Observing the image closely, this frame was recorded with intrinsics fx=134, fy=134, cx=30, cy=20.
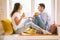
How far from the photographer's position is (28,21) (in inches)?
114

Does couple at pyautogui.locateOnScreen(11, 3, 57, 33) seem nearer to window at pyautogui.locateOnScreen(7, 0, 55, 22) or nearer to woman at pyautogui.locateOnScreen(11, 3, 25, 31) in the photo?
woman at pyautogui.locateOnScreen(11, 3, 25, 31)

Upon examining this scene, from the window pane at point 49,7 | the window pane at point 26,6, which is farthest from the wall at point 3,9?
the window pane at point 49,7

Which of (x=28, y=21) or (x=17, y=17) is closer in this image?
(x=17, y=17)

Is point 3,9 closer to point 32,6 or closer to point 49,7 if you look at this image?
point 32,6

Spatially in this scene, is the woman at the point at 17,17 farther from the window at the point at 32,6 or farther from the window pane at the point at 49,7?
the window pane at the point at 49,7

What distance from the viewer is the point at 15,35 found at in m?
2.65

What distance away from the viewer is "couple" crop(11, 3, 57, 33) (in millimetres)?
2793

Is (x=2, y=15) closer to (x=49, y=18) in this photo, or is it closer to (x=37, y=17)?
(x=37, y=17)

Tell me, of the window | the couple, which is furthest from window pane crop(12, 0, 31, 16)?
the couple

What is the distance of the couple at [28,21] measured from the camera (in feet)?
9.16

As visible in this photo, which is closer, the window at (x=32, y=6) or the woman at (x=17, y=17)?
the woman at (x=17, y=17)

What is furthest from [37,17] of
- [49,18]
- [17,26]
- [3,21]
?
[3,21]

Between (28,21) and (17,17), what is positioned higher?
(17,17)

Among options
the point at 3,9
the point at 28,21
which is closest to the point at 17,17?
the point at 28,21
